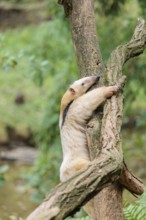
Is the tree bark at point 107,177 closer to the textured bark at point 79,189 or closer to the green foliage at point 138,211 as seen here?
the textured bark at point 79,189

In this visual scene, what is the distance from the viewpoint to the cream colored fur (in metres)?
2.77

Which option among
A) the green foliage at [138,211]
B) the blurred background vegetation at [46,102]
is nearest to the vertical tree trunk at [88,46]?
the green foliage at [138,211]

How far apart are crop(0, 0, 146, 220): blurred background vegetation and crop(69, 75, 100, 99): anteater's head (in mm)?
919

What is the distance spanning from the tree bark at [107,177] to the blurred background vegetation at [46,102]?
122cm

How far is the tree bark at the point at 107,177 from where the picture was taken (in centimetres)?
194

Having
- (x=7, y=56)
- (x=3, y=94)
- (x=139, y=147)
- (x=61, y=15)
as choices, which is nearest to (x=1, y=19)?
(x=3, y=94)

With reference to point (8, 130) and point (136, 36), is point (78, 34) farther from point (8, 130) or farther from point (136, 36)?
point (8, 130)

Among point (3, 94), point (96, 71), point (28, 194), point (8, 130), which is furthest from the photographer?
point (3, 94)

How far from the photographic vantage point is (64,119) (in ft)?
10.1

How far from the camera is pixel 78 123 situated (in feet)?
9.87

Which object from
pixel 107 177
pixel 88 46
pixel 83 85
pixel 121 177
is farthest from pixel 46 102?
pixel 107 177

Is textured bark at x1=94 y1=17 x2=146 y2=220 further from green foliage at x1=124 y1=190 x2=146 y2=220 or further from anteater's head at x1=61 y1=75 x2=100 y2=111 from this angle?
green foliage at x1=124 y1=190 x2=146 y2=220

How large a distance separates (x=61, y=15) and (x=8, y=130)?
3.57 m

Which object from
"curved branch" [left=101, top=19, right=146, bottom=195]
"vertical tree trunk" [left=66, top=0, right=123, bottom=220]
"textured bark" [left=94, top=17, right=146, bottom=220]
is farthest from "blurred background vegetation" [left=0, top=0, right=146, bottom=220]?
"textured bark" [left=94, top=17, right=146, bottom=220]
